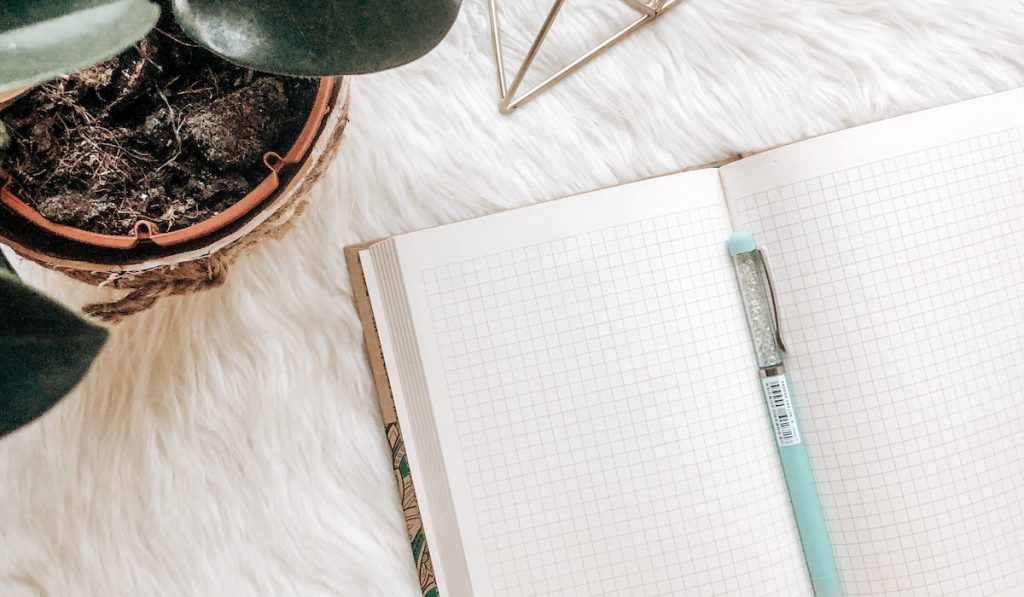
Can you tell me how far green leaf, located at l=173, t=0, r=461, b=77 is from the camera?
0.72ft

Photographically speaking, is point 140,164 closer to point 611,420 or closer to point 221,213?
point 221,213

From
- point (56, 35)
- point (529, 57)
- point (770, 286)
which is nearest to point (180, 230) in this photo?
point (56, 35)

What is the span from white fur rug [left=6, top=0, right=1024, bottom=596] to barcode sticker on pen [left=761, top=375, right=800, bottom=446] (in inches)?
6.7

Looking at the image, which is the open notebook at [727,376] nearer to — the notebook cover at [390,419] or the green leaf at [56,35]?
the notebook cover at [390,419]

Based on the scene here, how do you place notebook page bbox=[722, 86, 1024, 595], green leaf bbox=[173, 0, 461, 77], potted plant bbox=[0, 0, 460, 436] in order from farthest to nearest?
notebook page bbox=[722, 86, 1024, 595] → potted plant bbox=[0, 0, 460, 436] → green leaf bbox=[173, 0, 461, 77]

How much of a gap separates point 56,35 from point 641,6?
38 cm

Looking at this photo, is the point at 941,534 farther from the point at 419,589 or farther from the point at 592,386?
the point at 419,589

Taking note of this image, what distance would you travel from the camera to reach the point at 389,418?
0.50 meters

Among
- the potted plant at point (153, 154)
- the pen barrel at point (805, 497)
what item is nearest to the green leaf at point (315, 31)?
the potted plant at point (153, 154)

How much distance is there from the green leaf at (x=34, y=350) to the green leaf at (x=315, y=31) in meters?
0.16

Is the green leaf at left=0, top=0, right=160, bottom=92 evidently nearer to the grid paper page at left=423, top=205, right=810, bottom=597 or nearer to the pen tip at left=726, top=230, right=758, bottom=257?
the grid paper page at left=423, top=205, right=810, bottom=597

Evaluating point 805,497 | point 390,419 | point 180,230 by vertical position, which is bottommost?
point 805,497

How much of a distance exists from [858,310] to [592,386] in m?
0.18

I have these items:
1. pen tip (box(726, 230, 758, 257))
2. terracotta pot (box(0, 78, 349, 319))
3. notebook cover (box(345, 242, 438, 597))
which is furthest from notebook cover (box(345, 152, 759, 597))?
pen tip (box(726, 230, 758, 257))
